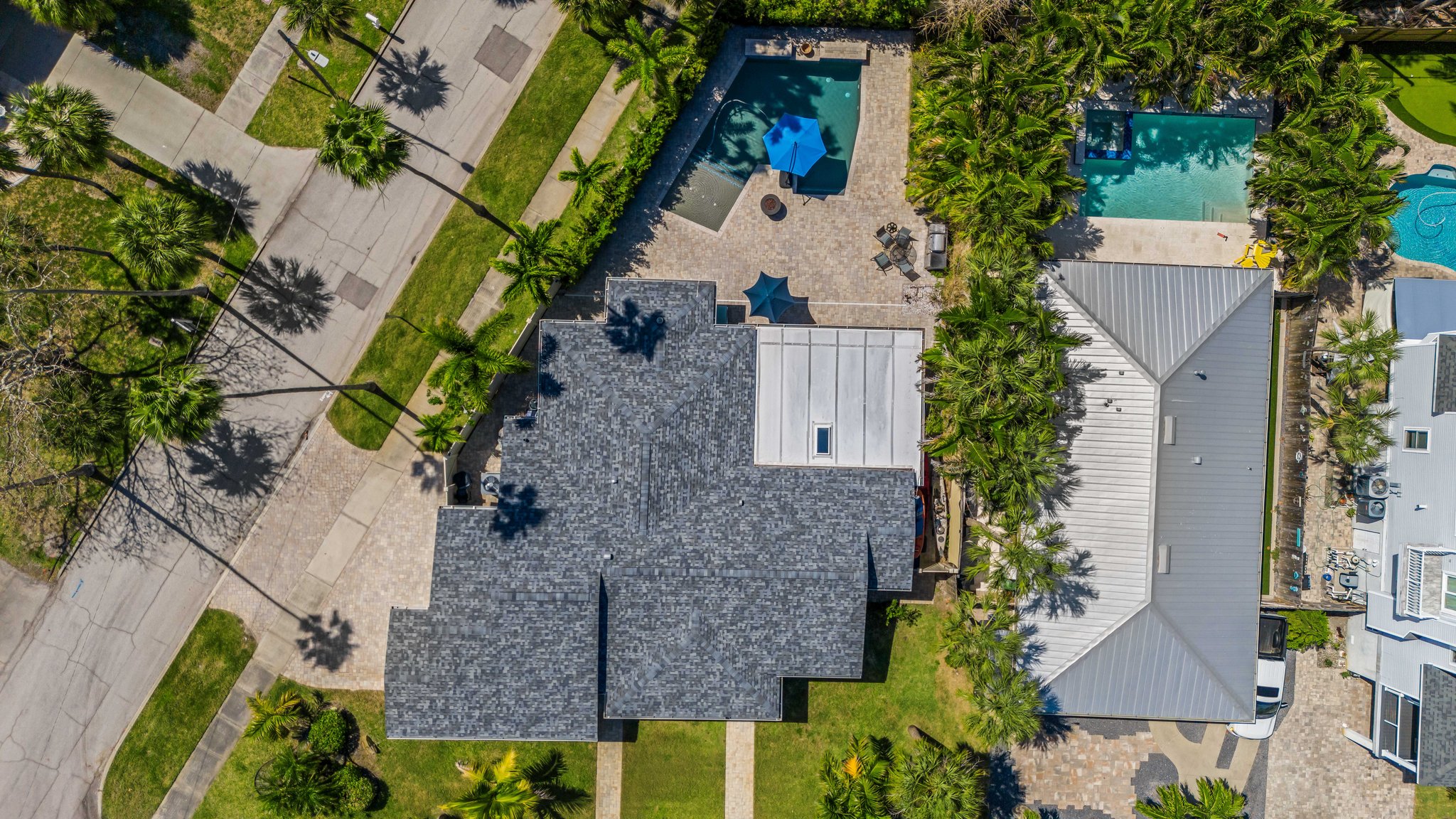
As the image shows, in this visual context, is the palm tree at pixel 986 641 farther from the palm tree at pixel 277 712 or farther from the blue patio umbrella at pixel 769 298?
the palm tree at pixel 277 712

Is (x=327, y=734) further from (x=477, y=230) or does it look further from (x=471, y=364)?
(x=477, y=230)

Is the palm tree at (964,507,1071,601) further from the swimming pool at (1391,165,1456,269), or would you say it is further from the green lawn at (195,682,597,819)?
the swimming pool at (1391,165,1456,269)

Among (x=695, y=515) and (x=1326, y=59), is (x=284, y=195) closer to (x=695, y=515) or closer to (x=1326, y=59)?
(x=695, y=515)

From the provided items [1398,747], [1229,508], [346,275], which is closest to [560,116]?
[346,275]

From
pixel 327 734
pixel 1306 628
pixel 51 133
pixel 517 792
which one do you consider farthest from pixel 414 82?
pixel 1306 628

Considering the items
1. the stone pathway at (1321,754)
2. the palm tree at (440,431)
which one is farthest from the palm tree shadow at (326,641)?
the stone pathway at (1321,754)

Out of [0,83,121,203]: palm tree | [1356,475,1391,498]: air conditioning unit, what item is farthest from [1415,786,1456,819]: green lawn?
[0,83,121,203]: palm tree
